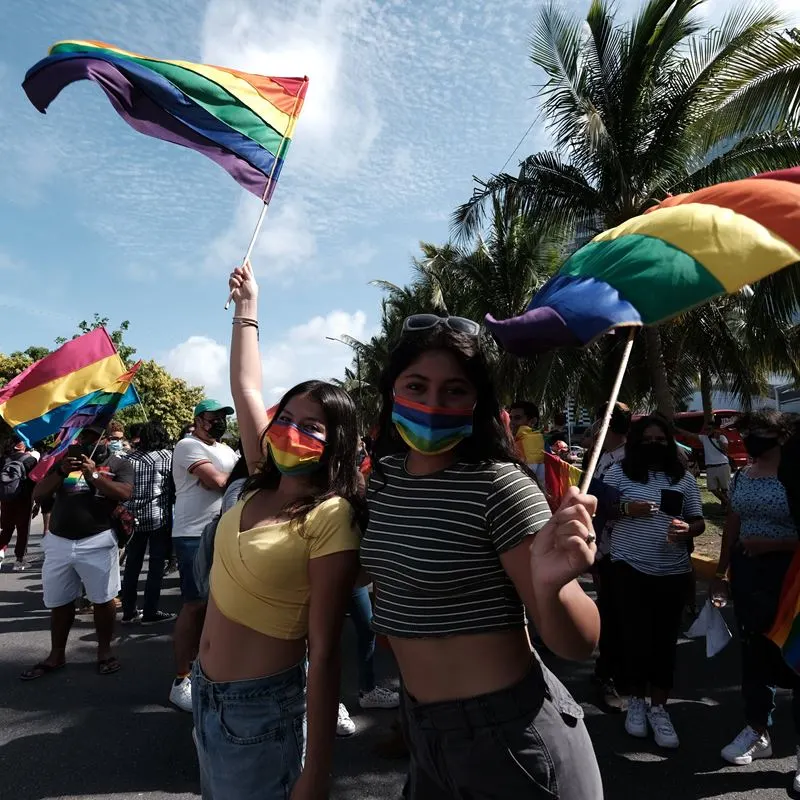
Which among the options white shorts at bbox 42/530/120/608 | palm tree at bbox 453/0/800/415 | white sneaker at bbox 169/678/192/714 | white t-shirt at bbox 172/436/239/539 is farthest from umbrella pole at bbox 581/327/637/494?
palm tree at bbox 453/0/800/415

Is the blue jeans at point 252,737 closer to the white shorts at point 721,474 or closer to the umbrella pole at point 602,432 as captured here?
the umbrella pole at point 602,432

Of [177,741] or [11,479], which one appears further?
[11,479]

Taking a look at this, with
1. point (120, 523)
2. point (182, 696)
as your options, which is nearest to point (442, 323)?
point (182, 696)

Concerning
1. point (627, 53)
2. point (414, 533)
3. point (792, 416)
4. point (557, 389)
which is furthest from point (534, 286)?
point (414, 533)

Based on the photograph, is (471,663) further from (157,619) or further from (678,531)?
(157,619)

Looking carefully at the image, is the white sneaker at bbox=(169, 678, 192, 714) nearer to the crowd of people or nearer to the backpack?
the crowd of people

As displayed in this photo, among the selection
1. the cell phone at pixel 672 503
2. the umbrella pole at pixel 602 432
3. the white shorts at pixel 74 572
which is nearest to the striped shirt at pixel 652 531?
the cell phone at pixel 672 503

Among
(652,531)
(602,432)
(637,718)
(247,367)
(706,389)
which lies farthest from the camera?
(706,389)

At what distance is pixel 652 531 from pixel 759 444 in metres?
0.79

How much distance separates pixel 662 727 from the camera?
3.45 metres

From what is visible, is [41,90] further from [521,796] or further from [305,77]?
[521,796]

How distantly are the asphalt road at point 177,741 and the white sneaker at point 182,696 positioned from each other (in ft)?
0.20

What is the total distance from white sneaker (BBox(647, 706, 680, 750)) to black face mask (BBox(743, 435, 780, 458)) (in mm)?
1587

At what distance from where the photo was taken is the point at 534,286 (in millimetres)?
18141
